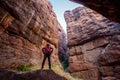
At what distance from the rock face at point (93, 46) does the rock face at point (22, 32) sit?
656cm

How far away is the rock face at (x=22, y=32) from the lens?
15.0m

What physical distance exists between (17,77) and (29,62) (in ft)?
19.6

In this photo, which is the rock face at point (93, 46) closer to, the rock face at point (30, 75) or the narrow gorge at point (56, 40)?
the narrow gorge at point (56, 40)

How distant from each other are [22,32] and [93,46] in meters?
15.0

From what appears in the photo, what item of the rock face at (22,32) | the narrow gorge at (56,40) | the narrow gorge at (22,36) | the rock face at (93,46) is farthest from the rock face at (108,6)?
the rock face at (93,46)

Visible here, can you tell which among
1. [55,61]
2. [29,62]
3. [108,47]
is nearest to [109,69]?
[108,47]

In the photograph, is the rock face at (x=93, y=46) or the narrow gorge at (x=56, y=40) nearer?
the narrow gorge at (x=56, y=40)

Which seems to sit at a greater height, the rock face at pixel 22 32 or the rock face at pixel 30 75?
the rock face at pixel 22 32

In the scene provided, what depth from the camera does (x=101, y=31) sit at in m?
28.5

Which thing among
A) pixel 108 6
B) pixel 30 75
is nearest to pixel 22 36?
pixel 30 75

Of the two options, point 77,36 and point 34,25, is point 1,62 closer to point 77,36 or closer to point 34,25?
point 34,25

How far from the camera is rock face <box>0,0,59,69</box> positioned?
15.0 metres

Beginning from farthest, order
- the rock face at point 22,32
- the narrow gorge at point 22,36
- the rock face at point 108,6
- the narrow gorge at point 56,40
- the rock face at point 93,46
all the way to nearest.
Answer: the rock face at point 93,46 → the rock face at point 22,32 → the narrow gorge at point 22,36 → the narrow gorge at point 56,40 → the rock face at point 108,6

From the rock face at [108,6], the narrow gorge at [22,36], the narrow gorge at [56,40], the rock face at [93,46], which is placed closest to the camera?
the rock face at [108,6]
